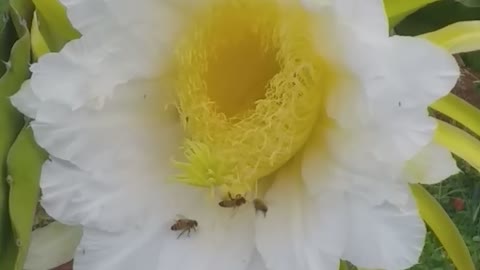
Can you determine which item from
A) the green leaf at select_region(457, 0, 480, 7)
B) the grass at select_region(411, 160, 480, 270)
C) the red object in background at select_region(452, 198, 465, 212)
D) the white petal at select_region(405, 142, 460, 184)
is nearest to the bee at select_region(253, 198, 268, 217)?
the white petal at select_region(405, 142, 460, 184)

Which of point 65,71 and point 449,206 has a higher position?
point 65,71

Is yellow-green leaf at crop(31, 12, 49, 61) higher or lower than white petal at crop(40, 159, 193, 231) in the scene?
higher

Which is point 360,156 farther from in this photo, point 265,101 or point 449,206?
point 449,206

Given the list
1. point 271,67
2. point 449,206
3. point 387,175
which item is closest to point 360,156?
point 387,175

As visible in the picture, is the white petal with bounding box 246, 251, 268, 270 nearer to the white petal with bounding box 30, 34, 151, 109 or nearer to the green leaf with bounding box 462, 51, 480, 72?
the white petal with bounding box 30, 34, 151, 109

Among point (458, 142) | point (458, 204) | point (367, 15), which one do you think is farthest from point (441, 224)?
point (458, 204)

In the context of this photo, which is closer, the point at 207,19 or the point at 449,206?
the point at 207,19

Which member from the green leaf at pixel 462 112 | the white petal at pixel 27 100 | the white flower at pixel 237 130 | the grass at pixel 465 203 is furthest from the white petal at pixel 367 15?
the grass at pixel 465 203
